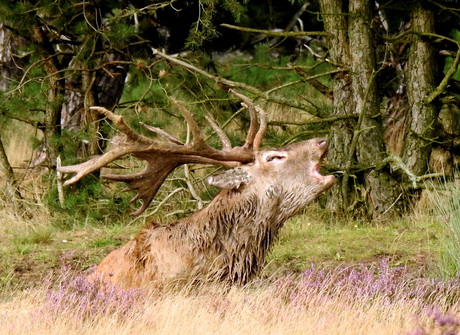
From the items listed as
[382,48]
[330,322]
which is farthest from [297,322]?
[382,48]

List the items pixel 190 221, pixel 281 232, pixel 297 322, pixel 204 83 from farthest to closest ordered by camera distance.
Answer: pixel 204 83 < pixel 281 232 < pixel 190 221 < pixel 297 322

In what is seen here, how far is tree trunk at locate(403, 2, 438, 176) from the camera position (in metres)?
10.5

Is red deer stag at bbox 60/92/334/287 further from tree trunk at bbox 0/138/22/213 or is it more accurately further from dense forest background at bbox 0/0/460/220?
tree trunk at bbox 0/138/22/213

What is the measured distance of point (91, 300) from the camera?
5.84 m

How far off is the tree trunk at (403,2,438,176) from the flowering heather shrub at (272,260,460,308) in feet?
12.9

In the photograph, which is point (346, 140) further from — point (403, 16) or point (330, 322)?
point (330, 322)

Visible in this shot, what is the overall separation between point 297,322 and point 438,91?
18.0ft

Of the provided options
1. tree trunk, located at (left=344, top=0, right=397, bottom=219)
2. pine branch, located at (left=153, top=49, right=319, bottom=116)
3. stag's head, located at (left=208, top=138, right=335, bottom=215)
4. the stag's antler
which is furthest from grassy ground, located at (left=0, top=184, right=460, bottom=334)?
pine branch, located at (left=153, top=49, right=319, bottom=116)

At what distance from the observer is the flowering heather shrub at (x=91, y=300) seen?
5586 millimetres

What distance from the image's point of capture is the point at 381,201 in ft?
33.9

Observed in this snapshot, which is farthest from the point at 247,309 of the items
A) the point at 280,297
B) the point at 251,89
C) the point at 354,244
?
the point at 251,89

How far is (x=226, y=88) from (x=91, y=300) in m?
5.68

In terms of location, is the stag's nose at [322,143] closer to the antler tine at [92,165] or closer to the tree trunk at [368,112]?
the antler tine at [92,165]

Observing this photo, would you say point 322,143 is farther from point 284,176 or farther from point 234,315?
point 234,315
